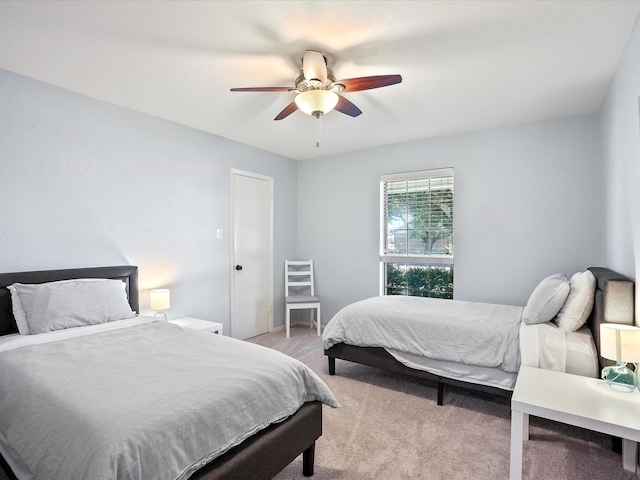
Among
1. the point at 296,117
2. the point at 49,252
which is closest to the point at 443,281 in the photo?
the point at 296,117

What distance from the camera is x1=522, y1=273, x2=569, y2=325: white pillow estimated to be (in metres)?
2.48

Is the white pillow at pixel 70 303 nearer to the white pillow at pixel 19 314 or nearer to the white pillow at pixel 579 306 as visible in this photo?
the white pillow at pixel 19 314

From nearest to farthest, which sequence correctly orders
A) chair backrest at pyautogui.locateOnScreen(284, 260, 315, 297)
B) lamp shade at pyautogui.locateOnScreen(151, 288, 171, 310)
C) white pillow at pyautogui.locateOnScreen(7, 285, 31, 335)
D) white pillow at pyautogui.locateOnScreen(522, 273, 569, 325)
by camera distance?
white pillow at pyautogui.locateOnScreen(7, 285, 31, 335), white pillow at pyautogui.locateOnScreen(522, 273, 569, 325), lamp shade at pyautogui.locateOnScreen(151, 288, 171, 310), chair backrest at pyautogui.locateOnScreen(284, 260, 315, 297)

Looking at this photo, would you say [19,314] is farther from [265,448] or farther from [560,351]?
[560,351]

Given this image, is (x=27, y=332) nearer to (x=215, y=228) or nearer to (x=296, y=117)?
(x=215, y=228)

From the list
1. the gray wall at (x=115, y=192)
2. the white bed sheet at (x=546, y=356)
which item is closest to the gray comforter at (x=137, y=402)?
the gray wall at (x=115, y=192)

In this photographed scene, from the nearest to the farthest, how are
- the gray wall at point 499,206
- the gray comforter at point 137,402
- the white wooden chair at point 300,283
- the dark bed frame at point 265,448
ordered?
the gray comforter at point 137,402
the dark bed frame at point 265,448
the gray wall at point 499,206
the white wooden chair at point 300,283

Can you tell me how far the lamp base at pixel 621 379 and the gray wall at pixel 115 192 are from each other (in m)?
3.58

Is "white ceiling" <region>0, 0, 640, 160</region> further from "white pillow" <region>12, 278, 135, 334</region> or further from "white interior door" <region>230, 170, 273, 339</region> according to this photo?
"white pillow" <region>12, 278, 135, 334</region>

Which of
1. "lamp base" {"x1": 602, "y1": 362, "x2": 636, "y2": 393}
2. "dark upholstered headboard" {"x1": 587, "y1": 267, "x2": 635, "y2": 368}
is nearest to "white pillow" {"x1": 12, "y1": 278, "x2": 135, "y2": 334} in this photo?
"lamp base" {"x1": 602, "y1": 362, "x2": 636, "y2": 393}

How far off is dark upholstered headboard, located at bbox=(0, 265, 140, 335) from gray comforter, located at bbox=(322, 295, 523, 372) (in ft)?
6.14

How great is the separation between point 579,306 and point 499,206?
5.39 feet

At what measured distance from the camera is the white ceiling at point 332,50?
1872mm

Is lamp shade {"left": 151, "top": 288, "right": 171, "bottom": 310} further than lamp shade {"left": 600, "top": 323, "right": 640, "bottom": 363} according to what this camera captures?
Yes
